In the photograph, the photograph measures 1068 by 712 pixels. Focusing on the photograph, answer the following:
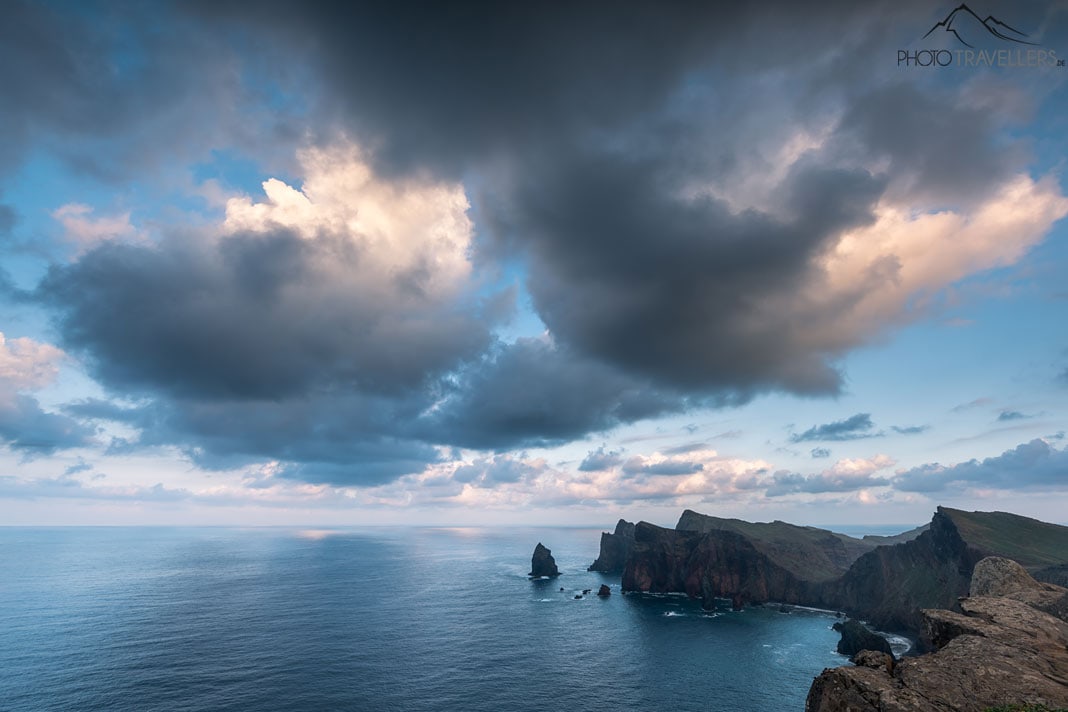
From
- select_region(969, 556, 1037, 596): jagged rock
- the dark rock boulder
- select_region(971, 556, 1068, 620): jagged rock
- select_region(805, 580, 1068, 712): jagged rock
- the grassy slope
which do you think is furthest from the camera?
the grassy slope

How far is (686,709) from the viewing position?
85.9 m

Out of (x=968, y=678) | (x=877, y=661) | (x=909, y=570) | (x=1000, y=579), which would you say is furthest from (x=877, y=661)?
(x=909, y=570)

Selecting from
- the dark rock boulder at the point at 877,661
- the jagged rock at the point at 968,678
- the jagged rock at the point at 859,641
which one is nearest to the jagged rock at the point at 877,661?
the dark rock boulder at the point at 877,661

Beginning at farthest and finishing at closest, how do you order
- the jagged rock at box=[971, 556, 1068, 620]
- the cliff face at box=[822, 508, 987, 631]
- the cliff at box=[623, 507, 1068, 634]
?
the cliff at box=[623, 507, 1068, 634] → the cliff face at box=[822, 508, 987, 631] → the jagged rock at box=[971, 556, 1068, 620]

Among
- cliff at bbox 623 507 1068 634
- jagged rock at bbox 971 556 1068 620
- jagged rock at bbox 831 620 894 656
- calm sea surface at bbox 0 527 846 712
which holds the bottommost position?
calm sea surface at bbox 0 527 846 712

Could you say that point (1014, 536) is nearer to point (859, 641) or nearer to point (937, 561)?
point (937, 561)

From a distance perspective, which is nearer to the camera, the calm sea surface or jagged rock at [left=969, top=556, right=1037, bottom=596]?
jagged rock at [left=969, top=556, right=1037, bottom=596]

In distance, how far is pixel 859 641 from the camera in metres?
116

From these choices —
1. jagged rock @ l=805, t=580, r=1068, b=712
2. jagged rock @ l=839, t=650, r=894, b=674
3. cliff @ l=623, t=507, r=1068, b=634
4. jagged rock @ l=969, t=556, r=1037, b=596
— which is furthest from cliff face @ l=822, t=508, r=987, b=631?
jagged rock @ l=839, t=650, r=894, b=674

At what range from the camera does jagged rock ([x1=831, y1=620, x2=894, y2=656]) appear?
112012 mm

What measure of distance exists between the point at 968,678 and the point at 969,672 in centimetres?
68

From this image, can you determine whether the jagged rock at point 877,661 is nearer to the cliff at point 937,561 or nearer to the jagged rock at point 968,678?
the jagged rock at point 968,678

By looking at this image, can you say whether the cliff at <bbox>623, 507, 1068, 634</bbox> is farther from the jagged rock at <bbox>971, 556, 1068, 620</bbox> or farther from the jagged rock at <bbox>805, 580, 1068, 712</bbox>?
the jagged rock at <bbox>805, 580, 1068, 712</bbox>

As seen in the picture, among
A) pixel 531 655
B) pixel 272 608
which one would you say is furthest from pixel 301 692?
pixel 272 608
